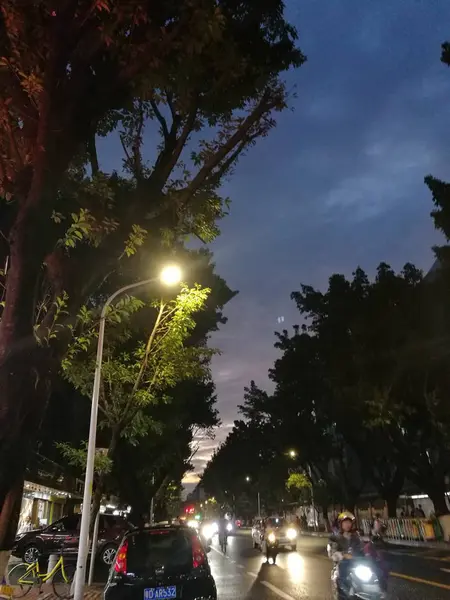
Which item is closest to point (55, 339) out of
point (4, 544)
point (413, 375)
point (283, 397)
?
point (4, 544)

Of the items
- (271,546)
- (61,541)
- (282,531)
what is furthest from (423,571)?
(61,541)

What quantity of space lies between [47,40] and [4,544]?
7325 millimetres

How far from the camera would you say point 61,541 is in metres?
19.0

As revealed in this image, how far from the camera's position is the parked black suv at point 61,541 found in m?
18.6

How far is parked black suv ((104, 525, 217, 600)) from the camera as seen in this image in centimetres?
712

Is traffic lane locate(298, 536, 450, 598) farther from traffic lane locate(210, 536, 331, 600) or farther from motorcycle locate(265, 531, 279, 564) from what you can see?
motorcycle locate(265, 531, 279, 564)

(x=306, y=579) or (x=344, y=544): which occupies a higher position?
(x=344, y=544)

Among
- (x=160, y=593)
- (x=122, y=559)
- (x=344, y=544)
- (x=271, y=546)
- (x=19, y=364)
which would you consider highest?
(x=19, y=364)

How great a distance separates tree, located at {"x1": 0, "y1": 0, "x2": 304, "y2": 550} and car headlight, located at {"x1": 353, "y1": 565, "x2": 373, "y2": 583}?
17.1ft

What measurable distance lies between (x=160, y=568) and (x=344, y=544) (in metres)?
3.20

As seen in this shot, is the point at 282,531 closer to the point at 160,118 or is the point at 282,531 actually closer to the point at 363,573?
the point at 363,573

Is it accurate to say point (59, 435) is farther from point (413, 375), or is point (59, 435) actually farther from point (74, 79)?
point (74, 79)

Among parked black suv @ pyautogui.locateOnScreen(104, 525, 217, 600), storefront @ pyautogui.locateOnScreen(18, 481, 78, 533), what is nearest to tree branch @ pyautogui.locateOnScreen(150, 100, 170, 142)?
parked black suv @ pyautogui.locateOnScreen(104, 525, 217, 600)

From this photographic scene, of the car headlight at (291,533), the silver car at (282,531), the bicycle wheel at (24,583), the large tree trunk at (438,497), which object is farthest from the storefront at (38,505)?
→ the large tree trunk at (438,497)
